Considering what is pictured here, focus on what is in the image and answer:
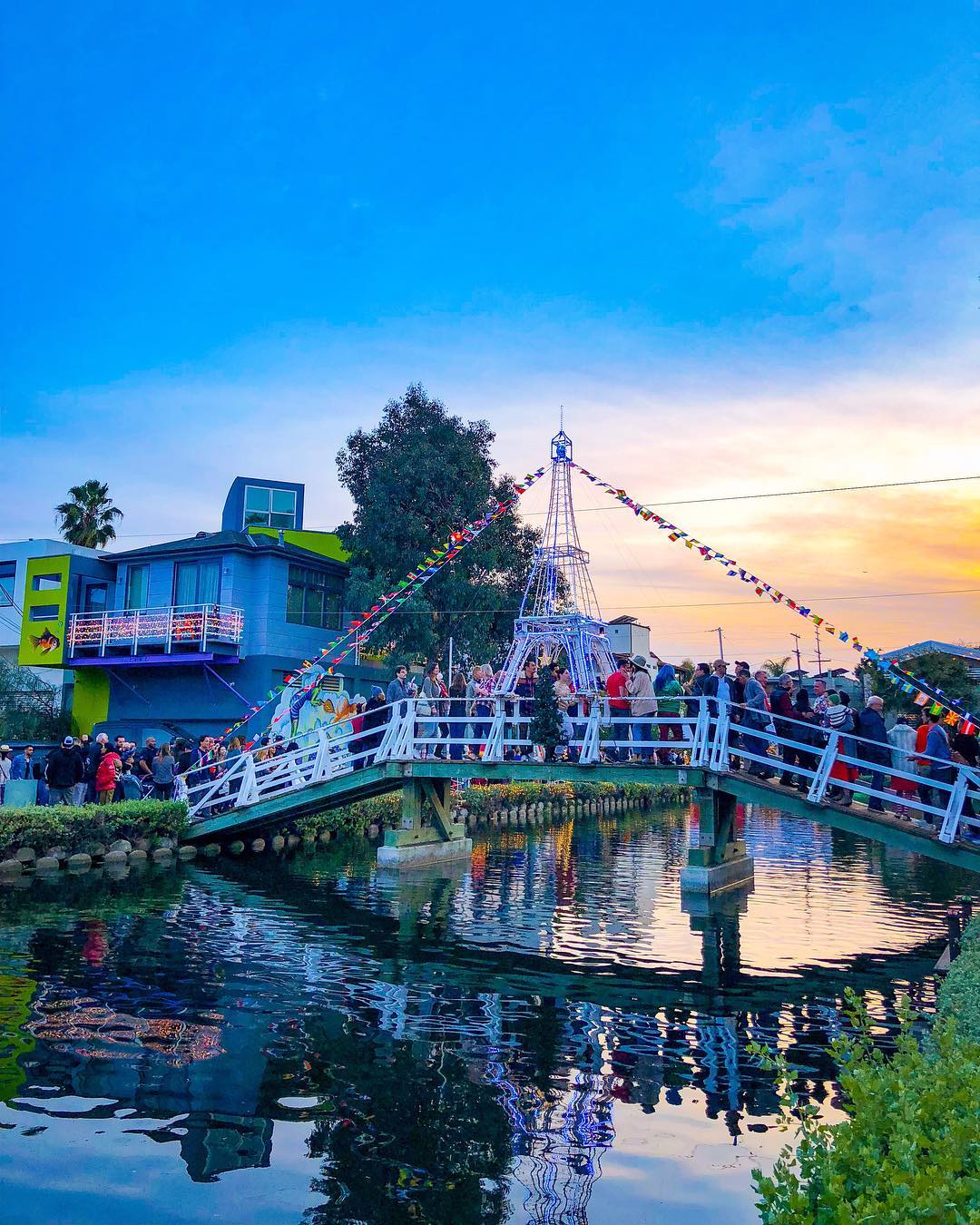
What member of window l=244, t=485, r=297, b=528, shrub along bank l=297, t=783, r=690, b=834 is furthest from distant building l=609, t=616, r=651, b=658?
window l=244, t=485, r=297, b=528

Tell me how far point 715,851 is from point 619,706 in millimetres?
3279

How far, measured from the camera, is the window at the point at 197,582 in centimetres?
3741

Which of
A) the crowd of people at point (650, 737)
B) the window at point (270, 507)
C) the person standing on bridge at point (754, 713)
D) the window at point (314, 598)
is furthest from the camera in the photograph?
the window at point (270, 507)

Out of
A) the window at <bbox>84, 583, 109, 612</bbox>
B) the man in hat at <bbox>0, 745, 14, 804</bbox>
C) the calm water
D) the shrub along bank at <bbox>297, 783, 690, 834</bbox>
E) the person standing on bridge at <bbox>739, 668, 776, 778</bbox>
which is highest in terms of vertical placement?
the window at <bbox>84, 583, 109, 612</bbox>

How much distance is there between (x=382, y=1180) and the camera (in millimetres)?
6766

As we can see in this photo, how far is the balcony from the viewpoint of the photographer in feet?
119

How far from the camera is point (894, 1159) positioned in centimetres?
383

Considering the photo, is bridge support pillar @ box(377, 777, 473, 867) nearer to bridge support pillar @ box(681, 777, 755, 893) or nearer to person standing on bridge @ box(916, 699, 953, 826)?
bridge support pillar @ box(681, 777, 755, 893)

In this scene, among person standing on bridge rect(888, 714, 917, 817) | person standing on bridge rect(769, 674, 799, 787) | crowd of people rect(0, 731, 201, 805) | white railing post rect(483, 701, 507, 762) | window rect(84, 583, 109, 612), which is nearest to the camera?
person standing on bridge rect(888, 714, 917, 817)

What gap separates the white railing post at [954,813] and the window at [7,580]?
36345mm

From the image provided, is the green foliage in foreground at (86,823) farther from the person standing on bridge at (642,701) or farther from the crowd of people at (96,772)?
the person standing on bridge at (642,701)

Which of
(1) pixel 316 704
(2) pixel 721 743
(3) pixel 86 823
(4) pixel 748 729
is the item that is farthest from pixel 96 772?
(4) pixel 748 729

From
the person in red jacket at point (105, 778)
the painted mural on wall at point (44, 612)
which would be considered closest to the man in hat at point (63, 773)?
the person in red jacket at point (105, 778)

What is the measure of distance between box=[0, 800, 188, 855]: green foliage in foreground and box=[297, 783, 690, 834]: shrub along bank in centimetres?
356
